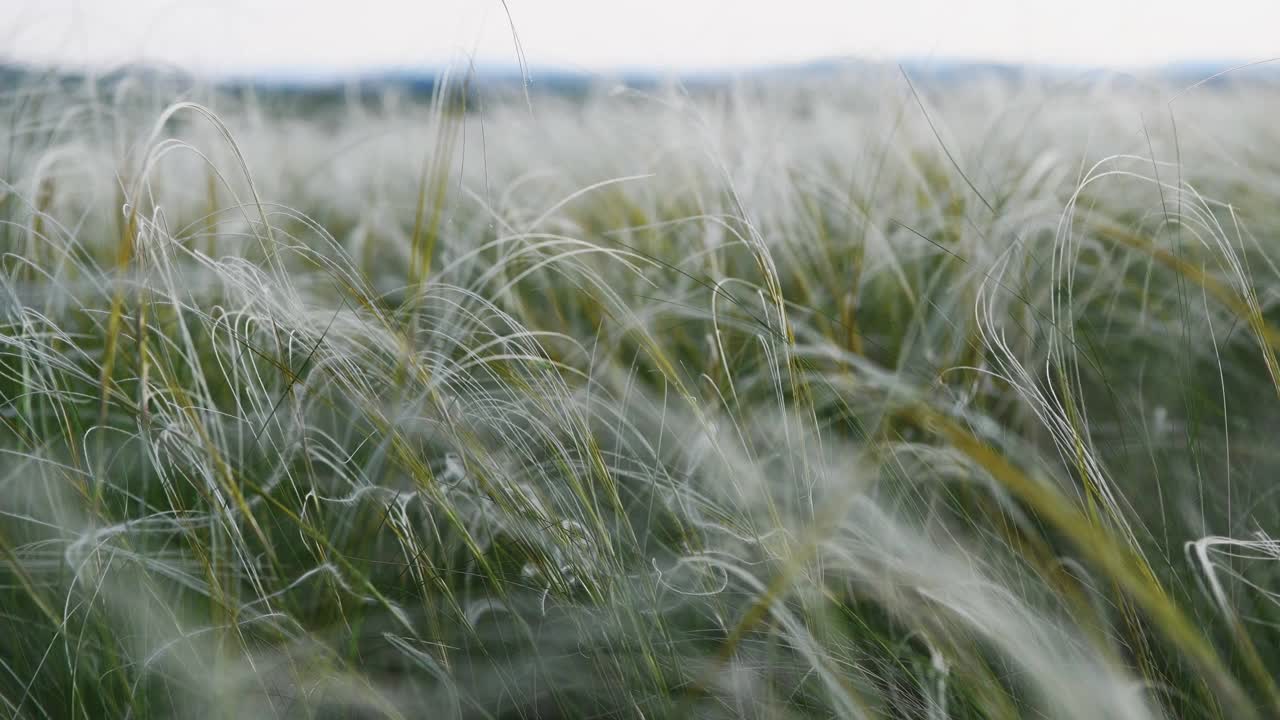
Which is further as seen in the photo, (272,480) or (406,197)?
(406,197)

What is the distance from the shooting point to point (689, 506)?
0.64 m

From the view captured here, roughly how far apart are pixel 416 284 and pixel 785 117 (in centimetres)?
95

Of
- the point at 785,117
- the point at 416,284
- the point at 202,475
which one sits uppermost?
the point at 785,117

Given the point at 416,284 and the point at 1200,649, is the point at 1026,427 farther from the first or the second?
the point at 416,284

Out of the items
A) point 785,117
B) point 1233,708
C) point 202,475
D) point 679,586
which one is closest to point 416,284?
point 202,475

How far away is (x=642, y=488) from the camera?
727 millimetres

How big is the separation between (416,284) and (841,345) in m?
0.42

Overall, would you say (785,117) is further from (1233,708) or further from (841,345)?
(1233,708)

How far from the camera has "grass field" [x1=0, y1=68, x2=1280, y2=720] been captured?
0.55 metres

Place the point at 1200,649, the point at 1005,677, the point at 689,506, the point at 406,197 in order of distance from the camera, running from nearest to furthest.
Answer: the point at 1200,649 < the point at 1005,677 < the point at 689,506 < the point at 406,197

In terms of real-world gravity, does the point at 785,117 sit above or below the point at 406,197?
above

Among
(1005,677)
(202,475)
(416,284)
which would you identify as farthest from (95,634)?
(1005,677)

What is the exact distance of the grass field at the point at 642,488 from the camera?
55 cm

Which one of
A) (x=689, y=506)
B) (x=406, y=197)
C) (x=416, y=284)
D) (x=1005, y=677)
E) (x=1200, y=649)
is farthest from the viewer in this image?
(x=406, y=197)
